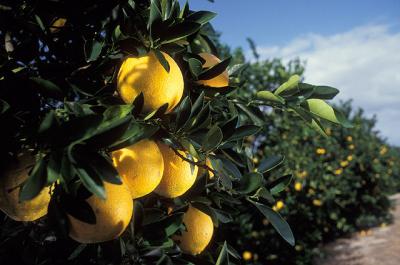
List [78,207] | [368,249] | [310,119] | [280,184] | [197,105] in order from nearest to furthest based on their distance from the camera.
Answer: [78,207]
[197,105]
[310,119]
[280,184]
[368,249]

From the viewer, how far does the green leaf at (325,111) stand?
1.25 metres

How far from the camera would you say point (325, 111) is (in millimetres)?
1271

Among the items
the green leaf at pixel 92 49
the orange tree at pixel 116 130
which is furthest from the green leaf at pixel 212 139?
the green leaf at pixel 92 49

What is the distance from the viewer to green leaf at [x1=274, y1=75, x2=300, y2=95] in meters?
1.30

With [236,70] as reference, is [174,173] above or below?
below

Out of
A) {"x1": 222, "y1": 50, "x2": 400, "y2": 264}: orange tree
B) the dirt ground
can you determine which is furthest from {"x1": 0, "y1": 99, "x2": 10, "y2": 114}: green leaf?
the dirt ground

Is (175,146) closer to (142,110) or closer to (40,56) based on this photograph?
(142,110)

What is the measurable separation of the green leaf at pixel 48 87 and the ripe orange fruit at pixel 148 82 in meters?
0.14

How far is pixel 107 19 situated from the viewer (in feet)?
3.46

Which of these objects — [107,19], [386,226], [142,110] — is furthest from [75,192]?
[386,226]

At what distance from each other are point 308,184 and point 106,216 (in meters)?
5.04

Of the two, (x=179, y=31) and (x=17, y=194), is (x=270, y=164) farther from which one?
(x=17, y=194)

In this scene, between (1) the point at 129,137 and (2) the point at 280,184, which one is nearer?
(1) the point at 129,137

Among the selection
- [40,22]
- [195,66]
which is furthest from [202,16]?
[40,22]
